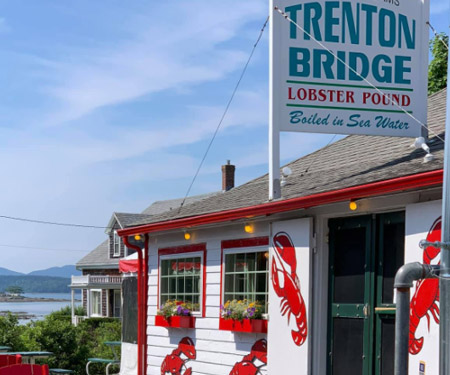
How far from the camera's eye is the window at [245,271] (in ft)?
34.9

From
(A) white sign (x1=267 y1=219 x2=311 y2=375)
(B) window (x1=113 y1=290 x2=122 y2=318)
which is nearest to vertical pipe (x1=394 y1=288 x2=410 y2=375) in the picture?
(A) white sign (x1=267 y1=219 x2=311 y2=375)

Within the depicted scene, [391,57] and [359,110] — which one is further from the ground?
[391,57]

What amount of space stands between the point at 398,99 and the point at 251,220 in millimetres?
2402

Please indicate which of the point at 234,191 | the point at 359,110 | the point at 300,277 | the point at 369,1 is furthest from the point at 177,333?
the point at 369,1

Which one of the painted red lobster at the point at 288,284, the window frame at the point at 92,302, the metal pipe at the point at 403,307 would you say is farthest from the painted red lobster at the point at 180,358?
the window frame at the point at 92,302

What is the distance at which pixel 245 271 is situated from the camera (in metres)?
11.0

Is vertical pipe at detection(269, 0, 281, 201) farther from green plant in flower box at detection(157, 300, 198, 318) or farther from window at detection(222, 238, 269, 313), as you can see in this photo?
green plant in flower box at detection(157, 300, 198, 318)

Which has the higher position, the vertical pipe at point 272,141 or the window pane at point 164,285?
the vertical pipe at point 272,141

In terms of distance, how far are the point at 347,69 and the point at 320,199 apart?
6.68ft

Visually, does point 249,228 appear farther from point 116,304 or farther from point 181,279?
point 116,304

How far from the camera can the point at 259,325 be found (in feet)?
33.9

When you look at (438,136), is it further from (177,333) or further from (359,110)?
(177,333)

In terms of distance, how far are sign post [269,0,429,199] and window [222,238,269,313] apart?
1118 millimetres

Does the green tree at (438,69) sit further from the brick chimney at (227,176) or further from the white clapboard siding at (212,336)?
the brick chimney at (227,176)
